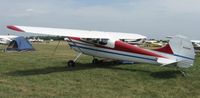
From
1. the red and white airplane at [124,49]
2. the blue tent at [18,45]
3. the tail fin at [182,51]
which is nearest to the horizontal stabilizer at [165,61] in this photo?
the red and white airplane at [124,49]

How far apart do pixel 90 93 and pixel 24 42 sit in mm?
20012

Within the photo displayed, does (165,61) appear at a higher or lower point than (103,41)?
lower

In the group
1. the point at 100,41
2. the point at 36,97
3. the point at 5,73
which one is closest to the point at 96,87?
the point at 36,97

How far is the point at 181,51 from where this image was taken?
39.2 ft

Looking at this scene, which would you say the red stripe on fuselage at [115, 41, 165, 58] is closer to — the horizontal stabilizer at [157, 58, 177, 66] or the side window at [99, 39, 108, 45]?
the horizontal stabilizer at [157, 58, 177, 66]

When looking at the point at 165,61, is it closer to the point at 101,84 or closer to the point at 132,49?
the point at 132,49

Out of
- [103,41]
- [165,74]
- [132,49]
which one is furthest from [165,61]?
[103,41]

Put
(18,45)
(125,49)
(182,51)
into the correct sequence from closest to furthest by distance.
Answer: (182,51) → (125,49) → (18,45)

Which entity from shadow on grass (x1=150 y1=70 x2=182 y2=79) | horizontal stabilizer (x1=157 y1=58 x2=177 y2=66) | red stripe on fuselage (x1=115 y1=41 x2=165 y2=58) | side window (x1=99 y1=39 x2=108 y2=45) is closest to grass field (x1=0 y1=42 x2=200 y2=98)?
shadow on grass (x1=150 y1=70 x2=182 y2=79)

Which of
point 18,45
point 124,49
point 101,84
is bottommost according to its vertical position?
point 18,45

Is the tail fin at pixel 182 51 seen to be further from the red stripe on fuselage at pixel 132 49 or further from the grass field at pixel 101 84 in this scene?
the red stripe on fuselage at pixel 132 49

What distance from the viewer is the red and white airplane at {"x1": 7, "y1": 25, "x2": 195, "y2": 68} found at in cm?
1176

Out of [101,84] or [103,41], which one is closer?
[101,84]

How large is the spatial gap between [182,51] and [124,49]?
9.86 ft
